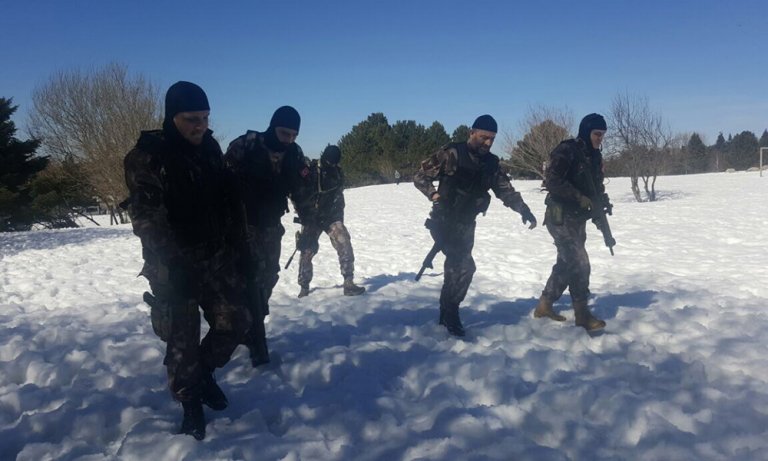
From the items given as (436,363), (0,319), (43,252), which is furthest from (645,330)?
(43,252)

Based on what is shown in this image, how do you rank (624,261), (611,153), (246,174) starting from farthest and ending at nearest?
1. (611,153)
2. (624,261)
3. (246,174)

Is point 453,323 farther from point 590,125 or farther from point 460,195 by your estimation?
point 590,125

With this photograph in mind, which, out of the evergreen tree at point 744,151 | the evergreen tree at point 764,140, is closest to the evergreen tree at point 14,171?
the evergreen tree at point 744,151

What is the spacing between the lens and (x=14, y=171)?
1024 inches

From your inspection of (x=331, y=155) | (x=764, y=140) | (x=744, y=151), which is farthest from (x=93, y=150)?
(x=764, y=140)

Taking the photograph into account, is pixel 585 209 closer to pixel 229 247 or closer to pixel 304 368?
pixel 304 368

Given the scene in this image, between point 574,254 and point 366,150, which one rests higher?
point 366,150

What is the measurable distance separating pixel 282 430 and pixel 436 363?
1361 millimetres

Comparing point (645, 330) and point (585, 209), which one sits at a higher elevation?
point (585, 209)

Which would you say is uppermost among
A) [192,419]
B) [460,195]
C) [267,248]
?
[460,195]

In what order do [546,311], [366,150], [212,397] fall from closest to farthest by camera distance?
[212,397], [546,311], [366,150]

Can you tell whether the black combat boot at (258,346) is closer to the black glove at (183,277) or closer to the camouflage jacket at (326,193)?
the black glove at (183,277)

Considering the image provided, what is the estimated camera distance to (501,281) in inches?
293

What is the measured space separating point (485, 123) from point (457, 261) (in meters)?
1.26
